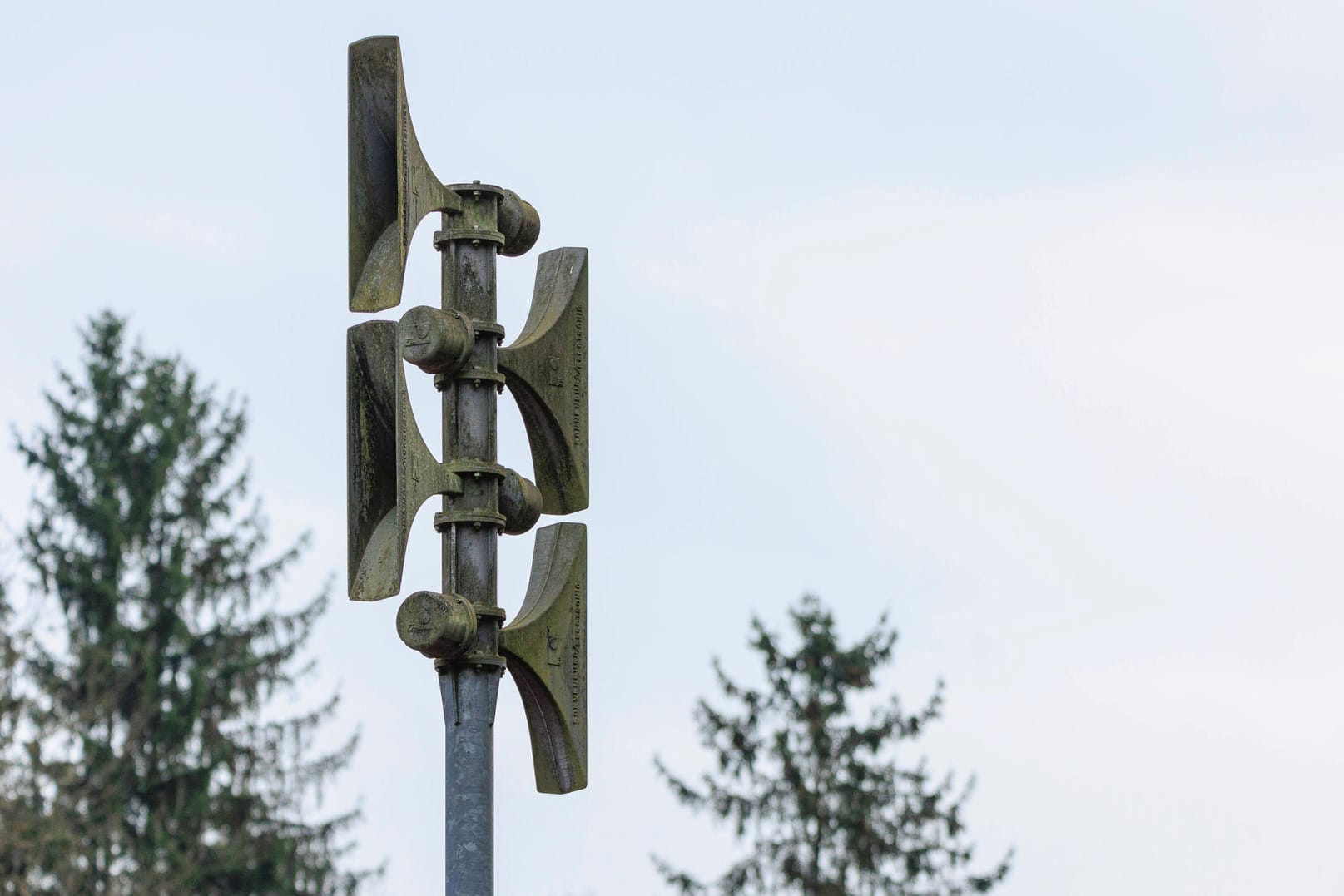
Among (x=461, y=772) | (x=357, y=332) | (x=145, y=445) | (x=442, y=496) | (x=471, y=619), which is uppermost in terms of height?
(x=145, y=445)

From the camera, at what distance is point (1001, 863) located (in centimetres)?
3275

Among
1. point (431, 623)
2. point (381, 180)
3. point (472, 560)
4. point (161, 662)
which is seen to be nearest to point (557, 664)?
point (472, 560)

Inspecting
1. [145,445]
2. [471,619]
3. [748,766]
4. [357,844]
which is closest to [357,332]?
[471,619]

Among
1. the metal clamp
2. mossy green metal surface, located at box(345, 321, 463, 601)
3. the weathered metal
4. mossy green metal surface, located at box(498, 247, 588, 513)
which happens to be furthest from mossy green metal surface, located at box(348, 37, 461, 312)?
the metal clamp

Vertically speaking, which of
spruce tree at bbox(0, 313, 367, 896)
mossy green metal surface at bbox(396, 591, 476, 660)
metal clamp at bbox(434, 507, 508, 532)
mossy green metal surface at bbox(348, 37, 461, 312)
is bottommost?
mossy green metal surface at bbox(396, 591, 476, 660)

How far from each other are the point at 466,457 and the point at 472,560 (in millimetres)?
228

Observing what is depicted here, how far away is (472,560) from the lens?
4.81 m

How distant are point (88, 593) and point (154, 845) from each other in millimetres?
Result: 4887

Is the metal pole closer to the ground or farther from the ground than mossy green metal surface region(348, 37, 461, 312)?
closer to the ground

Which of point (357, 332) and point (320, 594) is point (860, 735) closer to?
point (320, 594)

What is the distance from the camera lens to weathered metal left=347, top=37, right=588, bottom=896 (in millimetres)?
4660

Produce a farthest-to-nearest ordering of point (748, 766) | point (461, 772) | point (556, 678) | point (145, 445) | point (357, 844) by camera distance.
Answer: point (145, 445)
point (357, 844)
point (748, 766)
point (556, 678)
point (461, 772)

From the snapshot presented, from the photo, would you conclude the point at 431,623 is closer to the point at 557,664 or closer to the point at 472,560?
the point at 472,560

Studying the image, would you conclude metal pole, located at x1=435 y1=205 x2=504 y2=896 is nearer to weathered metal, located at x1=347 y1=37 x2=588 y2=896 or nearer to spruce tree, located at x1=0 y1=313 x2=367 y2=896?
weathered metal, located at x1=347 y1=37 x2=588 y2=896
